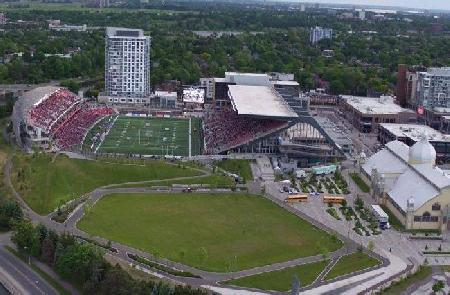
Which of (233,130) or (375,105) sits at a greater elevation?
(375,105)

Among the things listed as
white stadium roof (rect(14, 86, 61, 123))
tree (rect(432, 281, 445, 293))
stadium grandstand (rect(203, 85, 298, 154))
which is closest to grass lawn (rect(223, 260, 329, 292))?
tree (rect(432, 281, 445, 293))

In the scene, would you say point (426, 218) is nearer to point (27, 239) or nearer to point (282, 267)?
point (282, 267)

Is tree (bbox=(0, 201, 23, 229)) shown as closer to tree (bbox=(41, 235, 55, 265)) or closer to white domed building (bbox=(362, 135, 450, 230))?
tree (bbox=(41, 235, 55, 265))

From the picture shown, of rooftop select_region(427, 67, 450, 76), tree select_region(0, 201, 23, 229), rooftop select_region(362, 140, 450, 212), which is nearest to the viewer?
tree select_region(0, 201, 23, 229)

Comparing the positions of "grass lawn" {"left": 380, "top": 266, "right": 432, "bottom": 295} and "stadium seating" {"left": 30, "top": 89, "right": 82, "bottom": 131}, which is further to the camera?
"stadium seating" {"left": 30, "top": 89, "right": 82, "bottom": 131}

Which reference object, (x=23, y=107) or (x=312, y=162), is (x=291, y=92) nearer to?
(x=312, y=162)

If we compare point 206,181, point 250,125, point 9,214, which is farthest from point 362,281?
point 250,125

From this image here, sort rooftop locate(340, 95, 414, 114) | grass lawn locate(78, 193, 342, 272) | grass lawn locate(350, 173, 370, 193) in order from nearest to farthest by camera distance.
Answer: grass lawn locate(78, 193, 342, 272)
grass lawn locate(350, 173, 370, 193)
rooftop locate(340, 95, 414, 114)
